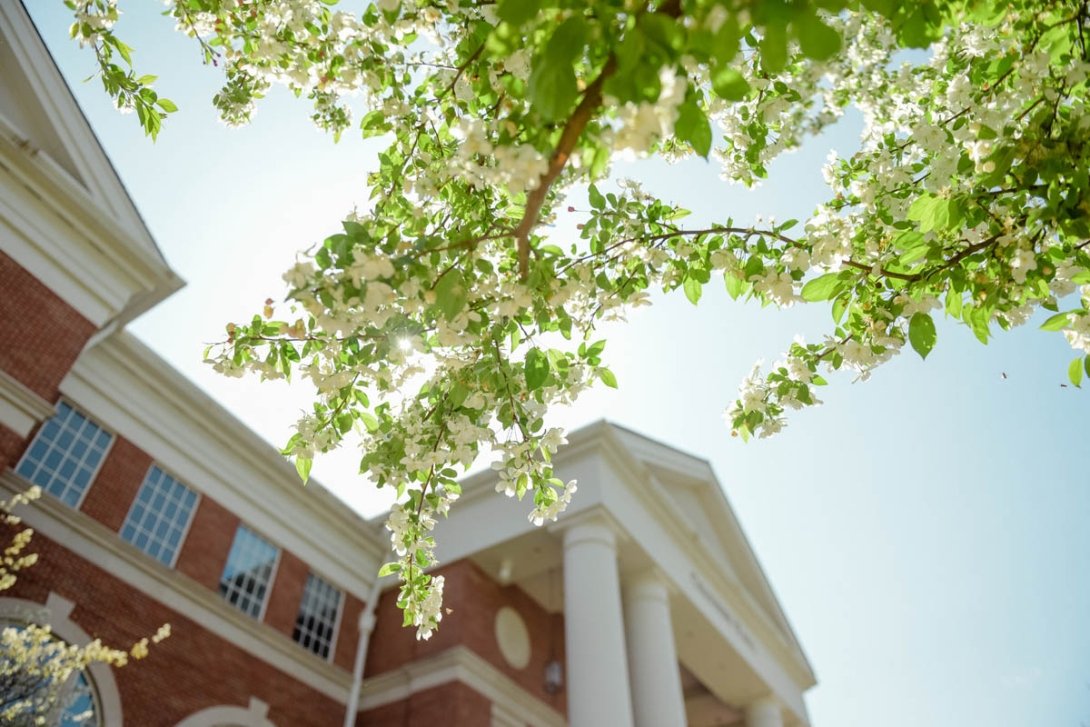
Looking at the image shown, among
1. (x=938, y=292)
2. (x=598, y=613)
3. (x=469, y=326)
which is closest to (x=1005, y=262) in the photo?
(x=938, y=292)

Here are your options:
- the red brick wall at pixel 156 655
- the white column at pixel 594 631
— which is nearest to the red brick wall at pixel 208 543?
the red brick wall at pixel 156 655

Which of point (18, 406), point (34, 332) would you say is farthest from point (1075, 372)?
point (34, 332)

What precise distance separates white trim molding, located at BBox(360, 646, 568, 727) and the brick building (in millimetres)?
37

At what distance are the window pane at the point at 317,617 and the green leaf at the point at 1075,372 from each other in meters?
13.3

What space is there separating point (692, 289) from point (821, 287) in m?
0.70

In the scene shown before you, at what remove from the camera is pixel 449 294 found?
320 cm

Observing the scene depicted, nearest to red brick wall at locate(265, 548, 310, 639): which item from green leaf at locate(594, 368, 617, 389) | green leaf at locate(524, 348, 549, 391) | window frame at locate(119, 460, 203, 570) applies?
window frame at locate(119, 460, 203, 570)

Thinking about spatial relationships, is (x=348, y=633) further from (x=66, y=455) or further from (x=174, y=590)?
(x=66, y=455)

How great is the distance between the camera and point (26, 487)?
1016cm

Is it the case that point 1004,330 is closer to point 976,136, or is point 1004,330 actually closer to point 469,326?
point 976,136

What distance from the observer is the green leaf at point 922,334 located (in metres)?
3.64

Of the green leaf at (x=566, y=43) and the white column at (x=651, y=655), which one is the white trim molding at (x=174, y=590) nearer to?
the white column at (x=651, y=655)

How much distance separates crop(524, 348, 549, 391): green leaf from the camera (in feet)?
12.1

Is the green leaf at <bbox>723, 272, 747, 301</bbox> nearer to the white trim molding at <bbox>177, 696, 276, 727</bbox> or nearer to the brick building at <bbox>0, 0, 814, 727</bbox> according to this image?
the brick building at <bbox>0, 0, 814, 727</bbox>
